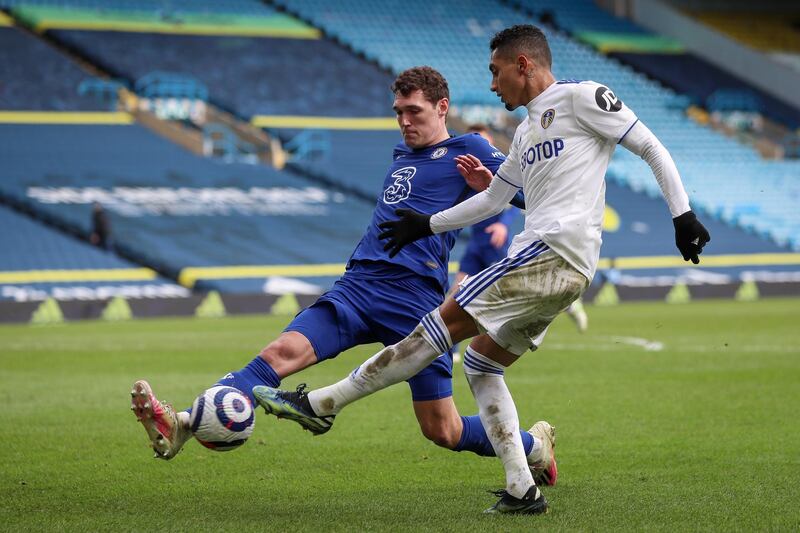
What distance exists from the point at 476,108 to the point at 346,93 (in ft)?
12.8

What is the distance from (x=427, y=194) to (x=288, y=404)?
1.50 m

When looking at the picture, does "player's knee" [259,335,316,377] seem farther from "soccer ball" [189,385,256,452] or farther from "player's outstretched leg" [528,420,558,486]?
"player's outstretched leg" [528,420,558,486]


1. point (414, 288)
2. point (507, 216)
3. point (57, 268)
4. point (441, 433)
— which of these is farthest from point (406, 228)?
point (57, 268)

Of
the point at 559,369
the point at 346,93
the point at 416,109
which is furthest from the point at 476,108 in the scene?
the point at 416,109

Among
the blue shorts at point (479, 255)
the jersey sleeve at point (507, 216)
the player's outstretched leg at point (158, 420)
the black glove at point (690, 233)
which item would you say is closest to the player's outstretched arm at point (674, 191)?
the black glove at point (690, 233)

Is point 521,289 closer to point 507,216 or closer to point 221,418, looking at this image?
point 221,418

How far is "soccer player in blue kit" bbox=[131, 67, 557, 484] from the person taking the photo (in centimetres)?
627

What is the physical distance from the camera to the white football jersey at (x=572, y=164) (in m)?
5.58

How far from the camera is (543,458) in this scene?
21.5 ft

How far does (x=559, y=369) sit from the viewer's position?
13.5 metres

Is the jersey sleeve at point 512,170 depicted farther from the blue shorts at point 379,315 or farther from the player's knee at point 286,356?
the player's knee at point 286,356

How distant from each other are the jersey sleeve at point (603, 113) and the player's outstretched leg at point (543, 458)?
1791 mm

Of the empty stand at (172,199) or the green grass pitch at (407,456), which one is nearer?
the green grass pitch at (407,456)

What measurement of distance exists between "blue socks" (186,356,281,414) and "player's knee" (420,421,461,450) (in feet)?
2.99
